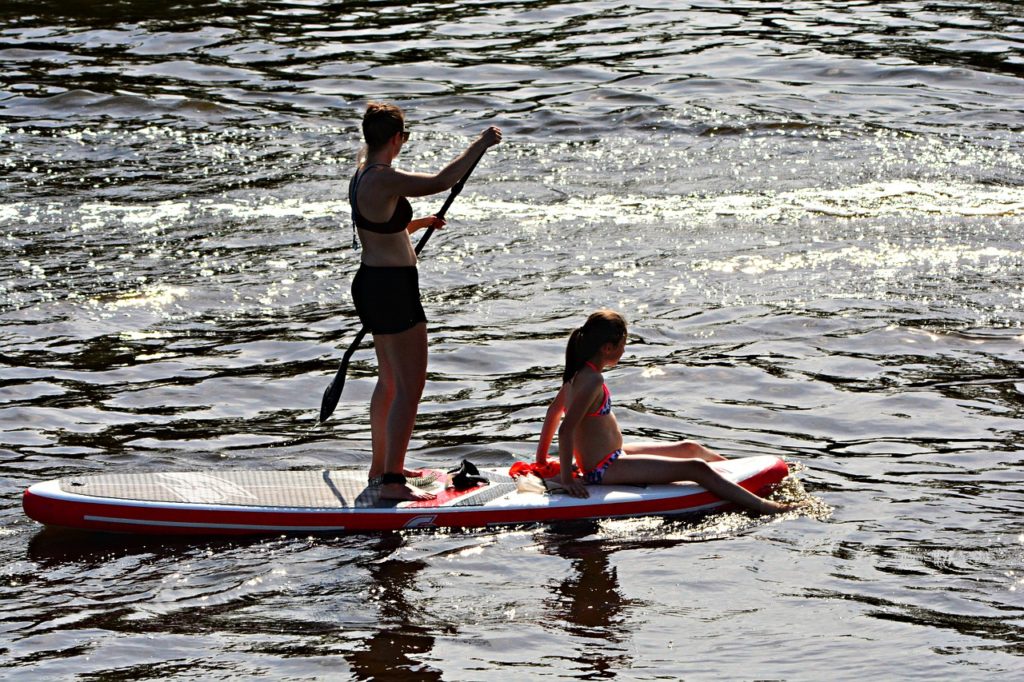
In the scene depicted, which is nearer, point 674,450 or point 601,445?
point 601,445

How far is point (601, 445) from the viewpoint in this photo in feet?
22.7

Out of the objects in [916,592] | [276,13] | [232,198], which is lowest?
[916,592]

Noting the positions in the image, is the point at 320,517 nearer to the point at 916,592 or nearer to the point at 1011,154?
the point at 916,592

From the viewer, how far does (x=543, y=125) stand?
619 inches

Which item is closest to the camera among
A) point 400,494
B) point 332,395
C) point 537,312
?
point 400,494

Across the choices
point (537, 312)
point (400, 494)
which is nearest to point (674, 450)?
point (400, 494)

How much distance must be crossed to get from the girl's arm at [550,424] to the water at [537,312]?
0.48m

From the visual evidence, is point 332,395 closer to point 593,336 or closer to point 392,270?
point 392,270

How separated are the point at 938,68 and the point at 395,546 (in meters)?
12.9

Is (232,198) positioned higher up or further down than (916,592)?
higher up

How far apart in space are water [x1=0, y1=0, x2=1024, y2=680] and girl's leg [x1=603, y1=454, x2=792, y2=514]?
14 centimetres

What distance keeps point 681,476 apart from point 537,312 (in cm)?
374

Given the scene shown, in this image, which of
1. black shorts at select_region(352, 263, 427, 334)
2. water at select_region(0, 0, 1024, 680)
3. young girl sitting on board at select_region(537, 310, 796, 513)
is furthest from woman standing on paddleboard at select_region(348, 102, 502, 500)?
young girl sitting on board at select_region(537, 310, 796, 513)

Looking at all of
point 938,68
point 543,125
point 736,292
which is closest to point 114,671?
point 736,292
